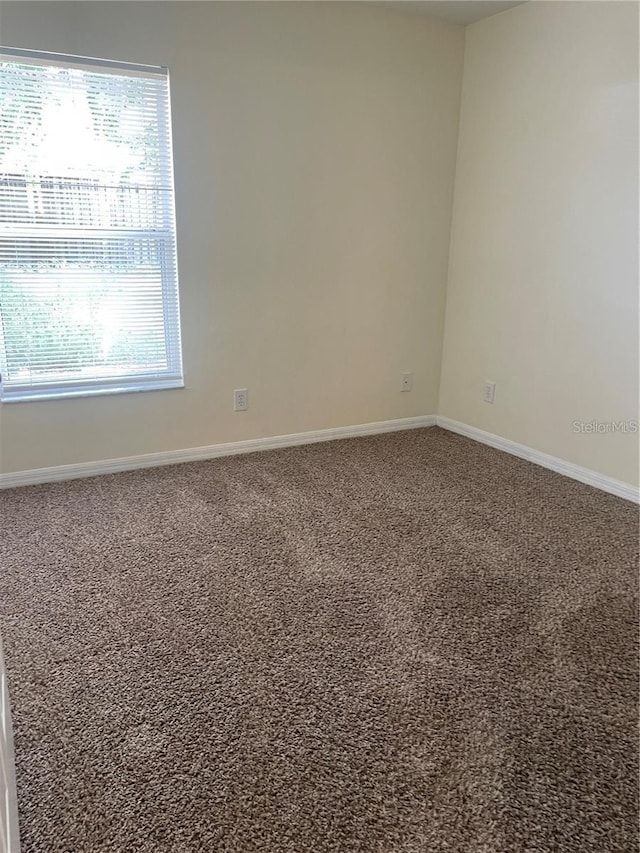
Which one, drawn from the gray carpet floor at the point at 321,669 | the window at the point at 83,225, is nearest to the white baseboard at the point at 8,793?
the gray carpet floor at the point at 321,669

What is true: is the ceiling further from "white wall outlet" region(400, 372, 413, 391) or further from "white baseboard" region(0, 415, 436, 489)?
"white baseboard" region(0, 415, 436, 489)

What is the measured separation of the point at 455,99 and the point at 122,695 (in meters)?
3.61

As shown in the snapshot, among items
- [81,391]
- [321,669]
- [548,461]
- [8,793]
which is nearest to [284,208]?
[81,391]

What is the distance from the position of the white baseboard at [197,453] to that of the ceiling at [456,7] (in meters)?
2.37

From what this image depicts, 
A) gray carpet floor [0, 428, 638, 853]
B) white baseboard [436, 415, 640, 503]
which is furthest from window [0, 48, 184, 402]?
white baseboard [436, 415, 640, 503]

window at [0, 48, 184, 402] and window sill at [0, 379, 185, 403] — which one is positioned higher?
window at [0, 48, 184, 402]

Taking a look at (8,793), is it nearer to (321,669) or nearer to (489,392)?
(321,669)

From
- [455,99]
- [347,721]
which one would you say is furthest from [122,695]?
[455,99]

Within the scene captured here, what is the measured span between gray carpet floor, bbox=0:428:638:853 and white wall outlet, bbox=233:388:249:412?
65 centimetres

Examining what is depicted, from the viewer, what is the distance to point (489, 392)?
11.8 feet

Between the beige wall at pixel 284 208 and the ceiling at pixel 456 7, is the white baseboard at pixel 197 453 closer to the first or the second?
the beige wall at pixel 284 208

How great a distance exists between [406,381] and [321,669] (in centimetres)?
247

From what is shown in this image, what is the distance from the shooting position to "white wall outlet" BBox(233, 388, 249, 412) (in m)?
3.35

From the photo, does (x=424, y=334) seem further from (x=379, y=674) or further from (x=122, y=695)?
(x=122, y=695)
